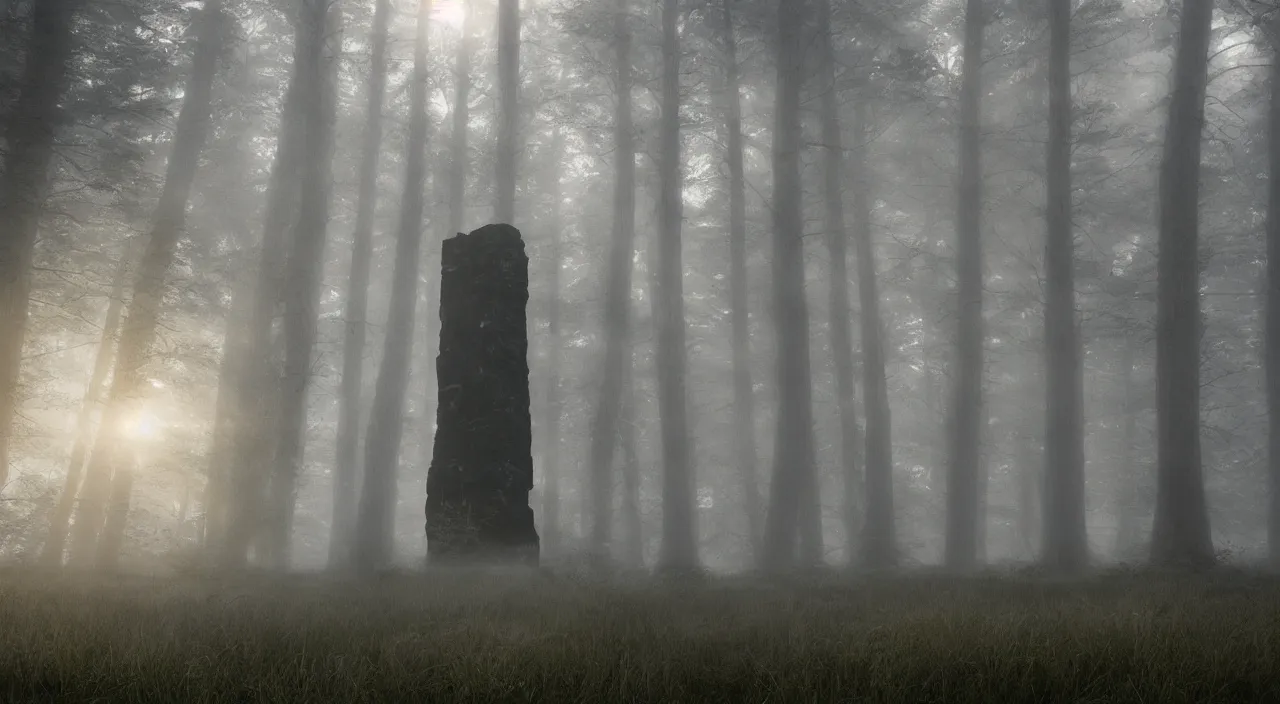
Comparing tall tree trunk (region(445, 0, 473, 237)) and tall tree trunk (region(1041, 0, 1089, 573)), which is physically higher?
tall tree trunk (region(445, 0, 473, 237))

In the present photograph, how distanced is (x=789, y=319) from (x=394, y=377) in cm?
896

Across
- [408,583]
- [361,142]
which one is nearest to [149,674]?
[408,583]

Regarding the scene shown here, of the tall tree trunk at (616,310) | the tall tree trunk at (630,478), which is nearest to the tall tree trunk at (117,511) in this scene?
the tall tree trunk at (616,310)

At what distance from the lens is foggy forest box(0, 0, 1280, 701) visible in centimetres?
416

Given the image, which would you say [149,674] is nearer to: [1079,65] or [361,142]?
[361,142]

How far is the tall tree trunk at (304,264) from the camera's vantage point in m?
16.0

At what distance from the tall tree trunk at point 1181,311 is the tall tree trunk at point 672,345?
751cm

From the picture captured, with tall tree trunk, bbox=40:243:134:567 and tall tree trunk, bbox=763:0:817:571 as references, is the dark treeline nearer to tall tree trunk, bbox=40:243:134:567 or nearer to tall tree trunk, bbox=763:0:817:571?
tall tree trunk, bbox=763:0:817:571

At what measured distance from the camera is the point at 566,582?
878 cm

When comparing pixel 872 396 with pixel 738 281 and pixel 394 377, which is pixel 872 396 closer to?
pixel 738 281

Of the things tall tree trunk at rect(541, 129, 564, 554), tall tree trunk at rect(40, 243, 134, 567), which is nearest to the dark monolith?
tall tree trunk at rect(40, 243, 134, 567)

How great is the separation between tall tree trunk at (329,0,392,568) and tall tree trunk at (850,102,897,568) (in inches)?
485

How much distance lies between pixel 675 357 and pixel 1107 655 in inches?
482

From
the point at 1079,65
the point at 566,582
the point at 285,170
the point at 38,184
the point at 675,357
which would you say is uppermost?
the point at 1079,65
